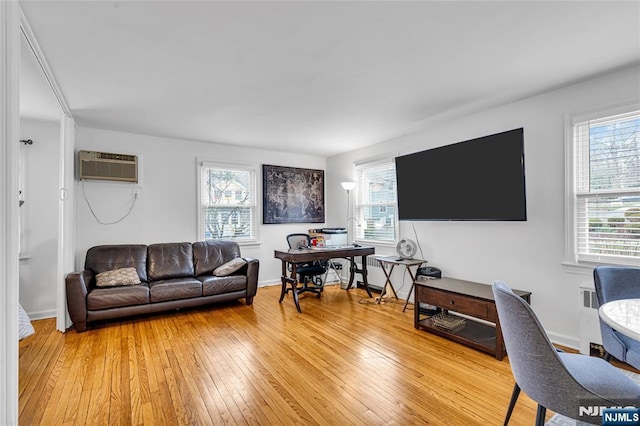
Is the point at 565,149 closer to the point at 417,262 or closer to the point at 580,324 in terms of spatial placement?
the point at 580,324

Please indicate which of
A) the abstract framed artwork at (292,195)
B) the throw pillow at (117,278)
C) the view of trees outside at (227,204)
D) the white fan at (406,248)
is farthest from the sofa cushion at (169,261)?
the white fan at (406,248)

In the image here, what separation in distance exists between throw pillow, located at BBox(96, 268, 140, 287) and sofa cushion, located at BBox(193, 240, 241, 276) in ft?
2.67

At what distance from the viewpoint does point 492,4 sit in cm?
176

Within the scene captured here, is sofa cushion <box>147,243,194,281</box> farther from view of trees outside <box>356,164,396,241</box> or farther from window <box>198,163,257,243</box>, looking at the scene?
view of trees outside <box>356,164,396,241</box>

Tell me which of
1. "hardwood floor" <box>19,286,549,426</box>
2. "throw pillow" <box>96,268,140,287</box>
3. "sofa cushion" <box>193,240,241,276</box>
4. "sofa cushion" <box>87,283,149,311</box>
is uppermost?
"sofa cushion" <box>193,240,241,276</box>

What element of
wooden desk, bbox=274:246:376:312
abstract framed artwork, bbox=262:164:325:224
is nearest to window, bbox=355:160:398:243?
wooden desk, bbox=274:246:376:312

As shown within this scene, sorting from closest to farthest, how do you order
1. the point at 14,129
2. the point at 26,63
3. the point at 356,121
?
the point at 14,129 → the point at 26,63 → the point at 356,121

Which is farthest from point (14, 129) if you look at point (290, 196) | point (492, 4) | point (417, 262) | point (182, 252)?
point (290, 196)

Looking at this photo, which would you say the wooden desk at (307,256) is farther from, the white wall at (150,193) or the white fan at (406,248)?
the white wall at (150,193)

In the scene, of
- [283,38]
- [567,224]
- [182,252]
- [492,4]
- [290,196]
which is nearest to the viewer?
[492,4]

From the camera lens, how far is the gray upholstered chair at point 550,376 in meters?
1.27

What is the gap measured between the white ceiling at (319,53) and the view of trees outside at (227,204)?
60.3 inches

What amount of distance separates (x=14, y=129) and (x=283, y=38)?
1557 millimetres

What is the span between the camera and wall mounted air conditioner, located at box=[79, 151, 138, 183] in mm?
3957
